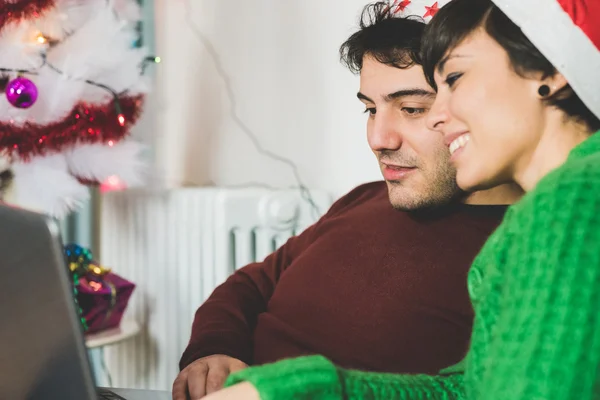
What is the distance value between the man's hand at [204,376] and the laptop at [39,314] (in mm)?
Answer: 480

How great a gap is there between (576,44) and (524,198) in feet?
0.69

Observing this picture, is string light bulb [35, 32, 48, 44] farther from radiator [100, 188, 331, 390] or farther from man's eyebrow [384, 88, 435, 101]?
man's eyebrow [384, 88, 435, 101]

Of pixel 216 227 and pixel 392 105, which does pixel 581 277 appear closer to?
pixel 392 105

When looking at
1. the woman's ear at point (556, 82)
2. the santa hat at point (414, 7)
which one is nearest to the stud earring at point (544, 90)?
the woman's ear at point (556, 82)

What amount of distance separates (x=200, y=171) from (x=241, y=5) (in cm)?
Result: 46

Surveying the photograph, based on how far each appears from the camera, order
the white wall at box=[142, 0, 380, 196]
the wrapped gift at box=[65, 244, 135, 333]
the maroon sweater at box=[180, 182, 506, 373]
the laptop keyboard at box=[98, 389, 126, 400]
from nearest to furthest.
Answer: the laptop keyboard at box=[98, 389, 126, 400]
the maroon sweater at box=[180, 182, 506, 373]
the wrapped gift at box=[65, 244, 135, 333]
the white wall at box=[142, 0, 380, 196]

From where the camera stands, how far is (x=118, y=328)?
1.49 meters

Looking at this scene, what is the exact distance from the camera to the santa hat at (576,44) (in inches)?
26.9

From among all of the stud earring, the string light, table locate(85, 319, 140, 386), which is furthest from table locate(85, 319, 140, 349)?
the stud earring

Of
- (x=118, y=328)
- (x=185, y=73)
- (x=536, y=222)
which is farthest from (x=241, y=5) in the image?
(x=536, y=222)

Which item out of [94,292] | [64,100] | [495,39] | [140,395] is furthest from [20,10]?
[495,39]

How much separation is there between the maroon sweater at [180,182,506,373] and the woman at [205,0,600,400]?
226 mm

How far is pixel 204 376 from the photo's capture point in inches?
39.2

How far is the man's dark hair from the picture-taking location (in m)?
1.11
